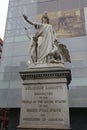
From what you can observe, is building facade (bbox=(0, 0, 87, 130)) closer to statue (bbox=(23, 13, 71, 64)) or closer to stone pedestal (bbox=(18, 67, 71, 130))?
statue (bbox=(23, 13, 71, 64))

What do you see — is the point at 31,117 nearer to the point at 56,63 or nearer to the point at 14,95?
the point at 56,63

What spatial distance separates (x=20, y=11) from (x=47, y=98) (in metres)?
24.6

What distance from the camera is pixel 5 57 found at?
2950 centimetres

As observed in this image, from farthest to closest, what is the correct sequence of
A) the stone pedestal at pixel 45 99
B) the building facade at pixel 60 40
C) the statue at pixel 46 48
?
the building facade at pixel 60 40 < the statue at pixel 46 48 < the stone pedestal at pixel 45 99

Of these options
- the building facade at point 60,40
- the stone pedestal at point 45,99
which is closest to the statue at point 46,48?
the stone pedestal at point 45,99

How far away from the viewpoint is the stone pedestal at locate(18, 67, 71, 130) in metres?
8.94

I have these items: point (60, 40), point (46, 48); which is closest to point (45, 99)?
point (46, 48)

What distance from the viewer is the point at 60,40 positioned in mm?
28562

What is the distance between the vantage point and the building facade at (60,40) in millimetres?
24828

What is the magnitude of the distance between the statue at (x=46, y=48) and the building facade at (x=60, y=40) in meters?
13.7

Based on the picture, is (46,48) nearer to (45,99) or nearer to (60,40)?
(45,99)

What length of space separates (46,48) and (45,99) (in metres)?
2.46

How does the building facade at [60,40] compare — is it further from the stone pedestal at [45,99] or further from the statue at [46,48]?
the stone pedestal at [45,99]

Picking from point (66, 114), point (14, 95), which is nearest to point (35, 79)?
point (66, 114)
